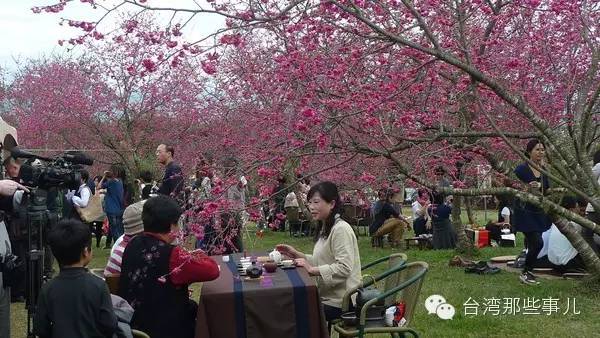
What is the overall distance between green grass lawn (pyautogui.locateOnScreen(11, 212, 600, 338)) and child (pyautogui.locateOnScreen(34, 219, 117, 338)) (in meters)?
2.78

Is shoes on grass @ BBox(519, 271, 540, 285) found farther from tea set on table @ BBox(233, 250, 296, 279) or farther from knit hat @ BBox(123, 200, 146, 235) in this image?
knit hat @ BBox(123, 200, 146, 235)

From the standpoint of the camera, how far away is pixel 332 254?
4.22 meters

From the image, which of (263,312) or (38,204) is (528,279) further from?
(38,204)

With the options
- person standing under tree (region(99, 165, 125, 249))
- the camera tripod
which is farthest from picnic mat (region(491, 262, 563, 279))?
person standing under tree (region(99, 165, 125, 249))

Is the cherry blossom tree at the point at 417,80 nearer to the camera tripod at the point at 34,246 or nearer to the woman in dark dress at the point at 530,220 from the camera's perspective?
the woman in dark dress at the point at 530,220

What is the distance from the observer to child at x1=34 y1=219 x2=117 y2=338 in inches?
118

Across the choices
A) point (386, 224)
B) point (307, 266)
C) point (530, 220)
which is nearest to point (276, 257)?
point (307, 266)

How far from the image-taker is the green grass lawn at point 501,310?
5203mm

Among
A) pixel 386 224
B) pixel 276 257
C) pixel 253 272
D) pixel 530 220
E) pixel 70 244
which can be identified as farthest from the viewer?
pixel 386 224

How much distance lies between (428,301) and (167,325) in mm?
3353

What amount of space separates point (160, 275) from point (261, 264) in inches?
35.2

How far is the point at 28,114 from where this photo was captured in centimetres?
1855

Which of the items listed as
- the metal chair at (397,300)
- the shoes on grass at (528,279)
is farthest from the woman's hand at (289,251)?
the shoes on grass at (528,279)

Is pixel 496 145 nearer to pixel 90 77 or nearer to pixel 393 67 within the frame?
pixel 393 67
